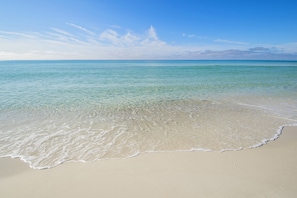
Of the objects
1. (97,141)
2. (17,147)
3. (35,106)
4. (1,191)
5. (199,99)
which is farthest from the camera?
(199,99)

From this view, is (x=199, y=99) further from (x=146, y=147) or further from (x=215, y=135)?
(x=146, y=147)

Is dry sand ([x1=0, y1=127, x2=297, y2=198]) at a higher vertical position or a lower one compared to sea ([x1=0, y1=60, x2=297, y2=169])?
lower

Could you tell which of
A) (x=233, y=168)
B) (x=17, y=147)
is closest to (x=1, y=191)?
(x=17, y=147)

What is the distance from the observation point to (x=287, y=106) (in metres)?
9.10

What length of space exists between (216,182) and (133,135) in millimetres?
3115

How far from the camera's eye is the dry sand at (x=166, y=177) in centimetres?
306

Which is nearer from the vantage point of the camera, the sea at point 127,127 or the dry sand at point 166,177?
the dry sand at point 166,177

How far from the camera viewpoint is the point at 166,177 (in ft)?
11.3

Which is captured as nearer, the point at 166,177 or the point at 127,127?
the point at 166,177

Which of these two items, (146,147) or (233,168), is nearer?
(233,168)

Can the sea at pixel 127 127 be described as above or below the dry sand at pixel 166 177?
above

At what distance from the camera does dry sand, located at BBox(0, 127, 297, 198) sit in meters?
3.06

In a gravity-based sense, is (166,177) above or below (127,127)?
below

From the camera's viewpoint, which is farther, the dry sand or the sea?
the sea
